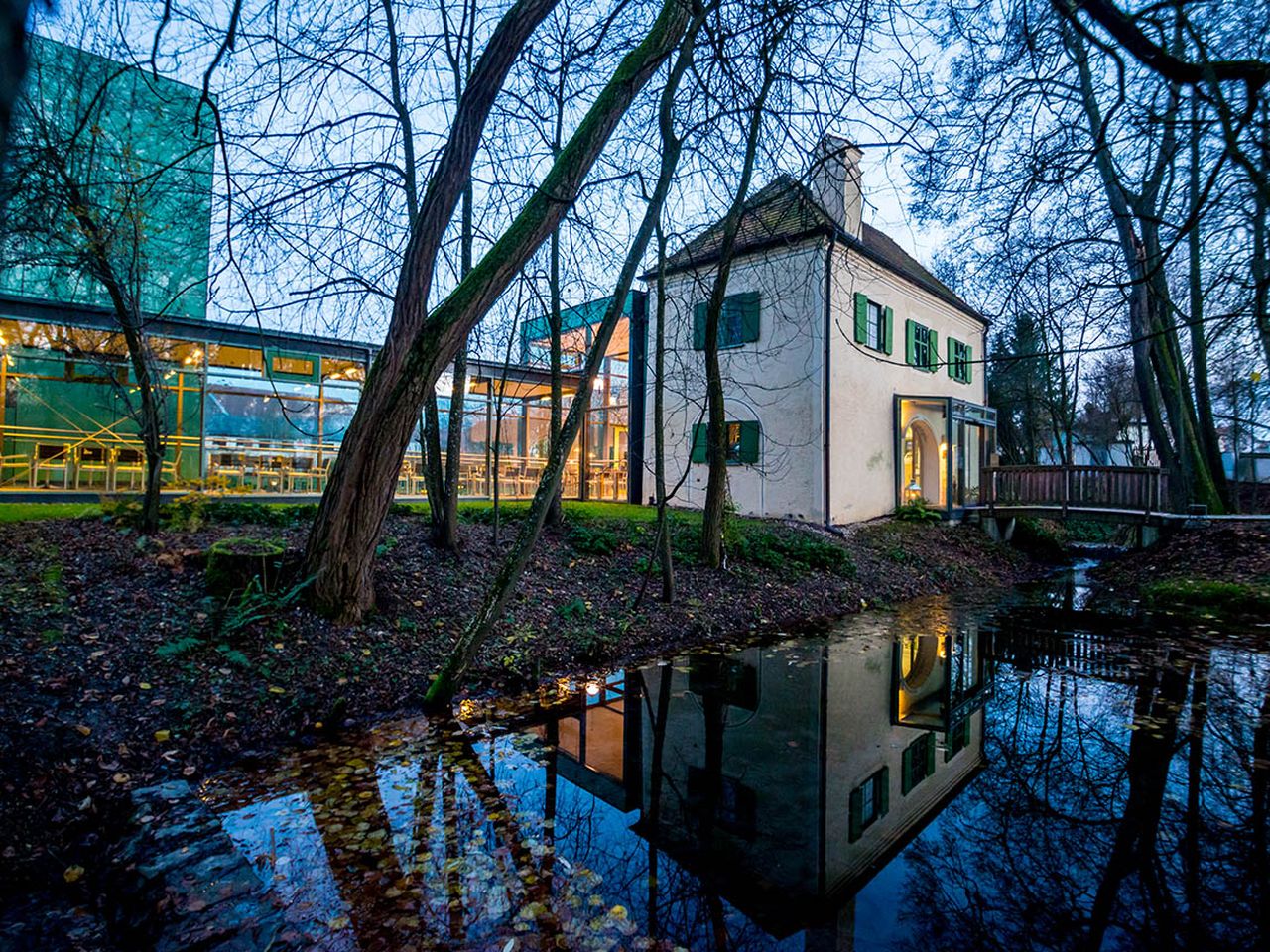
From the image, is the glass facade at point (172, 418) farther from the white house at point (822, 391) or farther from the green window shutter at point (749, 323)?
the green window shutter at point (749, 323)

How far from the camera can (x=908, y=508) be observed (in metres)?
16.7

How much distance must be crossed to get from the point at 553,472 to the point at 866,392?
13029 mm

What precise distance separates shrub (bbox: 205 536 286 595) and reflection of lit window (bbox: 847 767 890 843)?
201 inches

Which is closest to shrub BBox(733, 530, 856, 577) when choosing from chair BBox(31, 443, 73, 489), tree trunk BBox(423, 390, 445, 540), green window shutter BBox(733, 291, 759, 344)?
tree trunk BBox(423, 390, 445, 540)

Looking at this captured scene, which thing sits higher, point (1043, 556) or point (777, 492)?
point (777, 492)

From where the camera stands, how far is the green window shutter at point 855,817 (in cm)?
353

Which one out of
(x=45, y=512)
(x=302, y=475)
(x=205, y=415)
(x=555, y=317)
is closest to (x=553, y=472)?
(x=555, y=317)

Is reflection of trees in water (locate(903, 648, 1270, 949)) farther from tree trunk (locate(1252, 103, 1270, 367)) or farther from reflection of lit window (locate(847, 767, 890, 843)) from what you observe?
tree trunk (locate(1252, 103, 1270, 367))

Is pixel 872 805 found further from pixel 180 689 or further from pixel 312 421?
pixel 312 421

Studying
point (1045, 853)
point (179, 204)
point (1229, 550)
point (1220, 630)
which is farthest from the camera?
point (1229, 550)

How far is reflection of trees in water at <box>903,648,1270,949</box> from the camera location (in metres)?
2.70

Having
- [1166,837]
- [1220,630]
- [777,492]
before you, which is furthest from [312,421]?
[1220,630]

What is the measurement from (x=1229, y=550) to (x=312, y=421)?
18.9 meters

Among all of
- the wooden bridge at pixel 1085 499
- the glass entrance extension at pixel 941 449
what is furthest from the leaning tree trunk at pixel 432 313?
the wooden bridge at pixel 1085 499
